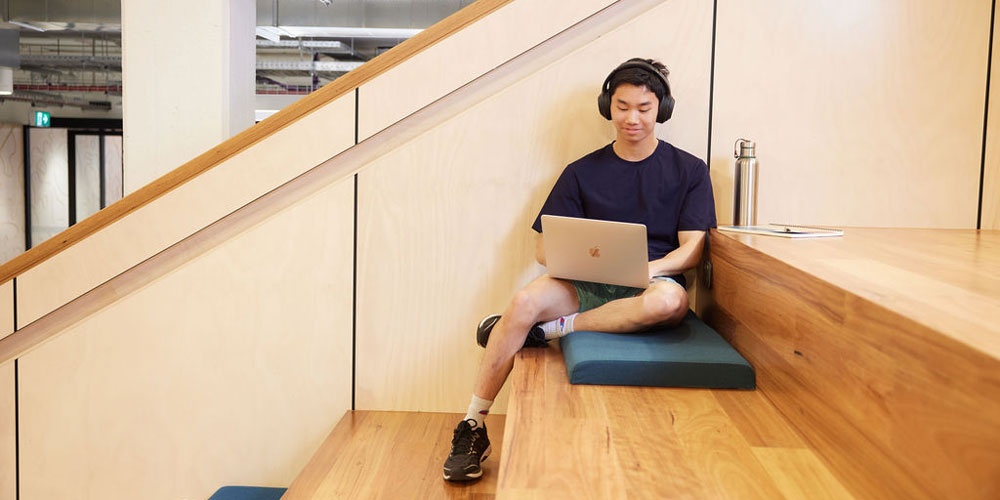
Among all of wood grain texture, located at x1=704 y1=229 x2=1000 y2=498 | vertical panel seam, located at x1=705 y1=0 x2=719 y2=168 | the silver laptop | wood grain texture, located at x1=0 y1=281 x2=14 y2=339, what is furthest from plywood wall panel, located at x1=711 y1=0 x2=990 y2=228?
wood grain texture, located at x1=0 y1=281 x2=14 y2=339

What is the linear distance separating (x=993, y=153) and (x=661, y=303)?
1.34 metres

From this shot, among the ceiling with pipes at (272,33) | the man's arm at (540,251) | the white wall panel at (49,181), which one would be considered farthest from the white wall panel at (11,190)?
the man's arm at (540,251)

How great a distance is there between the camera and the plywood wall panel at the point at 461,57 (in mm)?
2621

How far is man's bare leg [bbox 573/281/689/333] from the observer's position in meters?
2.15

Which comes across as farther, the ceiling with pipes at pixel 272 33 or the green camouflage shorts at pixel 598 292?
the ceiling with pipes at pixel 272 33

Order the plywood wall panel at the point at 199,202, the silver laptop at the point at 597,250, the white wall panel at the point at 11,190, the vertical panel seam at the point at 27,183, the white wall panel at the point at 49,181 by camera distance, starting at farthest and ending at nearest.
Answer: the white wall panel at the point at 49,181 < the vertical panel seam at the point at 27,183 < the white wall panel at the point at 11,190 < the plywood wall panel at the point at 199,202 < the silver laptop at the point at 597,250

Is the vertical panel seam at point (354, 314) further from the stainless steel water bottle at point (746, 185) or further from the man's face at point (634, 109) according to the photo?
the stainless steel water bottle at point (746, 185)

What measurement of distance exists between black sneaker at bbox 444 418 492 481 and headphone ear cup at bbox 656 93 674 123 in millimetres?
1120

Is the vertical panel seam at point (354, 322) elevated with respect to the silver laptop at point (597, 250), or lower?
lower

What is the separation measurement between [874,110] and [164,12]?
2916 mm

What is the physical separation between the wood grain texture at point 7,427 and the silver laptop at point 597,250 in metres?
1.92

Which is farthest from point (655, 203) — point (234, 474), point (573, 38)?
point (234, 474)

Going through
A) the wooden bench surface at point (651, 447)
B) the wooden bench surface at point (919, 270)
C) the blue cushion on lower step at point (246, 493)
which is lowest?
the blue cushion on lower step at point (246, 493)

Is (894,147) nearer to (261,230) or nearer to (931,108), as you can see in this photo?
(931,108)
